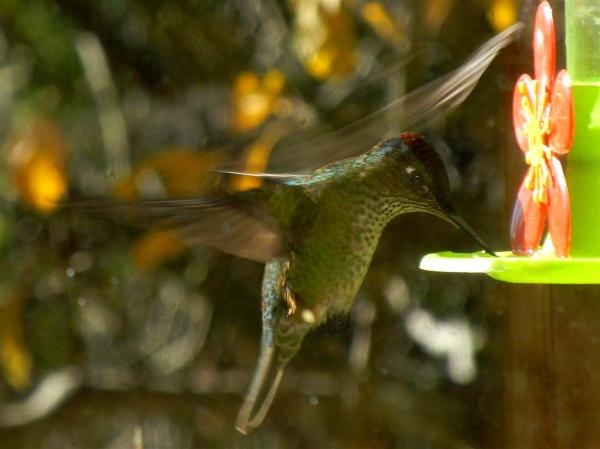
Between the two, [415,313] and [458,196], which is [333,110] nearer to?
[458,196]

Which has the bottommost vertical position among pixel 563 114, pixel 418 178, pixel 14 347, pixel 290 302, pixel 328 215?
pixel 14 347

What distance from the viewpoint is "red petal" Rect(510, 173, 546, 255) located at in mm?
1211

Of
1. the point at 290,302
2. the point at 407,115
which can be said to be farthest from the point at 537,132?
the point at 290,302

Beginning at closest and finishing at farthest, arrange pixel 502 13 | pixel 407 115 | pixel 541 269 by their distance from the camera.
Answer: pixel 541 269 → pixel 407 115 → pixel 502 13

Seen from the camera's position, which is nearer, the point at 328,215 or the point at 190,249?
the point at 328,215

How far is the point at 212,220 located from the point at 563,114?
18.5 inches

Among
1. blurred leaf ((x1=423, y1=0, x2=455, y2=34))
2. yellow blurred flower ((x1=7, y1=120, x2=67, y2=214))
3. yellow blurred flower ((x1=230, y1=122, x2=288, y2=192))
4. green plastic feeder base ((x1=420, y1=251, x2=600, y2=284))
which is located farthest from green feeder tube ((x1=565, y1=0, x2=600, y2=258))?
yellow blurred flower ((x1=7, y1=120, x2=67, y2=214))

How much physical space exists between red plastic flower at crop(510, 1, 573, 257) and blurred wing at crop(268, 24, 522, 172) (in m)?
0.07

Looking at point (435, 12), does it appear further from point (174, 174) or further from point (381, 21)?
point (174, 174)

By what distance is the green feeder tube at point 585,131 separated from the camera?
4.00 ft

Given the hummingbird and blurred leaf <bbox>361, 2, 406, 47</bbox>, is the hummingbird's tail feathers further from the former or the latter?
blurred leaf <bbox>361, 2, 406, 47</bbox>

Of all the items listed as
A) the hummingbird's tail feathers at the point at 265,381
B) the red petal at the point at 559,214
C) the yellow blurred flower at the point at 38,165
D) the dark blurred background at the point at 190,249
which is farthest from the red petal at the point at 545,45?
the yellow blurred flower at the point at 38,165

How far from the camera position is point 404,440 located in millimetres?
2004

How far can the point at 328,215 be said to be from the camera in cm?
143
